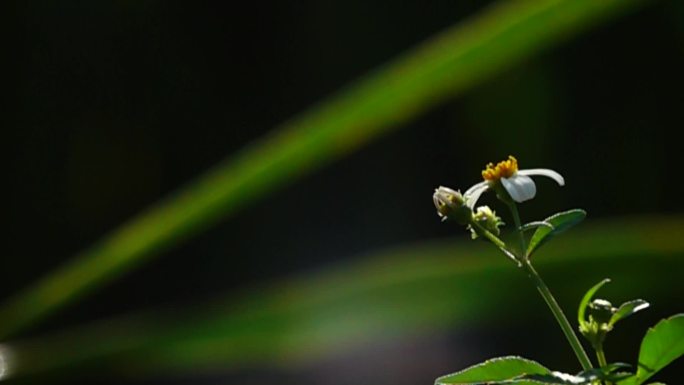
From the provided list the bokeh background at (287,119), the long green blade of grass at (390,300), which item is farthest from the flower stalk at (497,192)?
the bokeh background at (287,119)

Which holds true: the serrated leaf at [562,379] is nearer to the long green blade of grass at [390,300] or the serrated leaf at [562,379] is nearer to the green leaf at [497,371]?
the green leaf at [497,371]

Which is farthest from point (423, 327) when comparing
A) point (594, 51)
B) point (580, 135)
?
point (594, 51)

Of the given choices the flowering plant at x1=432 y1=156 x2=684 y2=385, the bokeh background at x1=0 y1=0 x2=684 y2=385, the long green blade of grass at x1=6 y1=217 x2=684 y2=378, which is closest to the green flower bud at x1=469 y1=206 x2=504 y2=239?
the flowering plant at x1=432 y1=156 x2=684 y2=385

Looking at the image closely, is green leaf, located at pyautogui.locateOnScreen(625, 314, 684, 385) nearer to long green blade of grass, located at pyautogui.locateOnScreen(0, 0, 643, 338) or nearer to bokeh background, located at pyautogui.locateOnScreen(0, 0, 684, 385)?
long green blade of grass, located at pyautogui.locateOnScreen(0, 0, 643, 338)

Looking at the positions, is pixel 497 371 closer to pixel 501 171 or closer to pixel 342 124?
pixel 501 171

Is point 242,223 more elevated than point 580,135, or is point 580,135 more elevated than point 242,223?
point 242,223

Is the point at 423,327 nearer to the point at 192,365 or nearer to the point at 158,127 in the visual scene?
the point at 192,365

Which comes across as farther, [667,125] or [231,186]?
[667,125]
